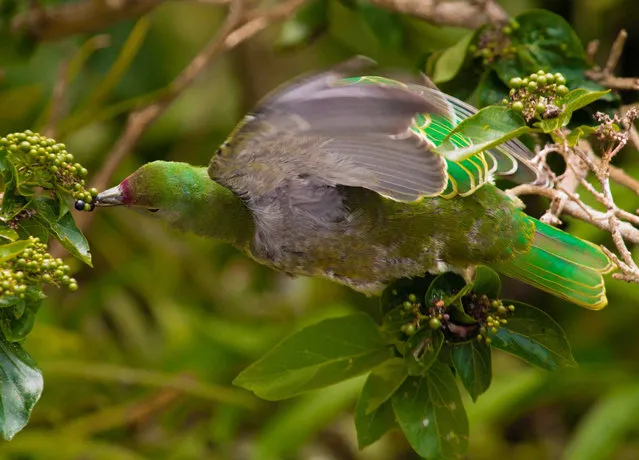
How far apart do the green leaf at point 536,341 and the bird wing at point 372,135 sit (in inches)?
9.5

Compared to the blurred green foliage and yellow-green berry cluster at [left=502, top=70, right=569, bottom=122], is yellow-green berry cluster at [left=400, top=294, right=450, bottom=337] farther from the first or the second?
the blurred green foliage

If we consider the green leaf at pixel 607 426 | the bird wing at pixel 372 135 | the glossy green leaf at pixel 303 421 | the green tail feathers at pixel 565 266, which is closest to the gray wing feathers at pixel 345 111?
the bird wing at pixel 372 135

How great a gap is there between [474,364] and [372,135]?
16.6 inches

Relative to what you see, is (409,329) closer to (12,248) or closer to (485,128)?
(485,128)

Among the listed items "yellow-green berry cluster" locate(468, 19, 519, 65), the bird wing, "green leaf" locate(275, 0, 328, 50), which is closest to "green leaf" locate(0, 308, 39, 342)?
the bird wing

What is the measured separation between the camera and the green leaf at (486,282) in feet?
4.55

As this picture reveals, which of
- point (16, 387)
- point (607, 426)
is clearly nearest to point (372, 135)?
point (16, 387)

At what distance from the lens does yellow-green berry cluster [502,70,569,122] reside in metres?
1.26

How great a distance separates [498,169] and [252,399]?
1.45 meters

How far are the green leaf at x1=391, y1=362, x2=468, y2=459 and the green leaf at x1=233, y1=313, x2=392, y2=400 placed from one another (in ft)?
0.29

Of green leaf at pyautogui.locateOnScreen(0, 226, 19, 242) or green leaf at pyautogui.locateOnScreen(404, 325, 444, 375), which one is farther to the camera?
green leaf at pyautogui.locateOnScreen(404, 325, 444, 375)

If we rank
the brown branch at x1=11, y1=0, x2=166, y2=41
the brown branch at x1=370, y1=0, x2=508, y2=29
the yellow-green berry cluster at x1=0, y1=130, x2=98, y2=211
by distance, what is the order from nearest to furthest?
the yellow-green berry cluster at x1=0, y1=130, x2=98, y2=211, the brown branch at x1=370, y1=0, x2=508, y2=29, the brown branch at x1=11, y1=0, x2=166, y2=41

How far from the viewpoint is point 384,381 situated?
147 centimetres

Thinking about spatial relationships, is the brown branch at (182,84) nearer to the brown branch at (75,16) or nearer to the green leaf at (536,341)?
the brown branch at (75,16)
